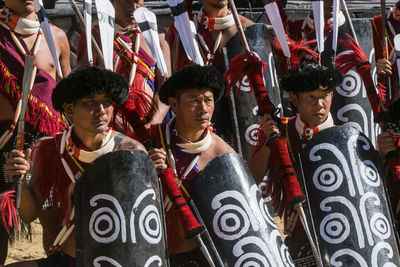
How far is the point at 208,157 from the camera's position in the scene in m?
4.77

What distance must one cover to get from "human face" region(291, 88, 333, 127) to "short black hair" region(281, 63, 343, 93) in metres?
0.03

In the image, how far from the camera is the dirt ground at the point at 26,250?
6941 mm

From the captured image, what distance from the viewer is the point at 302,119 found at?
5043 millimetres

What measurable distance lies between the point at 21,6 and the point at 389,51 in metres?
2.60

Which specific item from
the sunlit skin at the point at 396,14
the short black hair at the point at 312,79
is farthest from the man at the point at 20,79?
the sunlit skin at the point at 396,14

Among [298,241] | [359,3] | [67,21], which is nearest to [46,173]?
[298,241]

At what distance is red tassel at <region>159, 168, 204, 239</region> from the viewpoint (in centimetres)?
432

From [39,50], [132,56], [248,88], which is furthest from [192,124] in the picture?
[248,88]

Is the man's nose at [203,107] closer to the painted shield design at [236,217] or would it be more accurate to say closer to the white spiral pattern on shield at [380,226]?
the painted shield design at [236,217]

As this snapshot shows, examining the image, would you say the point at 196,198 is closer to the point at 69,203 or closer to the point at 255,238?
the point at 255,238

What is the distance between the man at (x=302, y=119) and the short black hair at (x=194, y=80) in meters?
0.39

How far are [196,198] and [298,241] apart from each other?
2.82 ft

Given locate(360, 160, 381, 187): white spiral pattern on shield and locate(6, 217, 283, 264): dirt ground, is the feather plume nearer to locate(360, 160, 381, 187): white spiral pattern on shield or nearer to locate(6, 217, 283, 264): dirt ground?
locate(360, 160, 381, 187): white spiral pattern on shield

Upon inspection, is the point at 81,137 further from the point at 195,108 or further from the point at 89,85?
the point at 195,108
